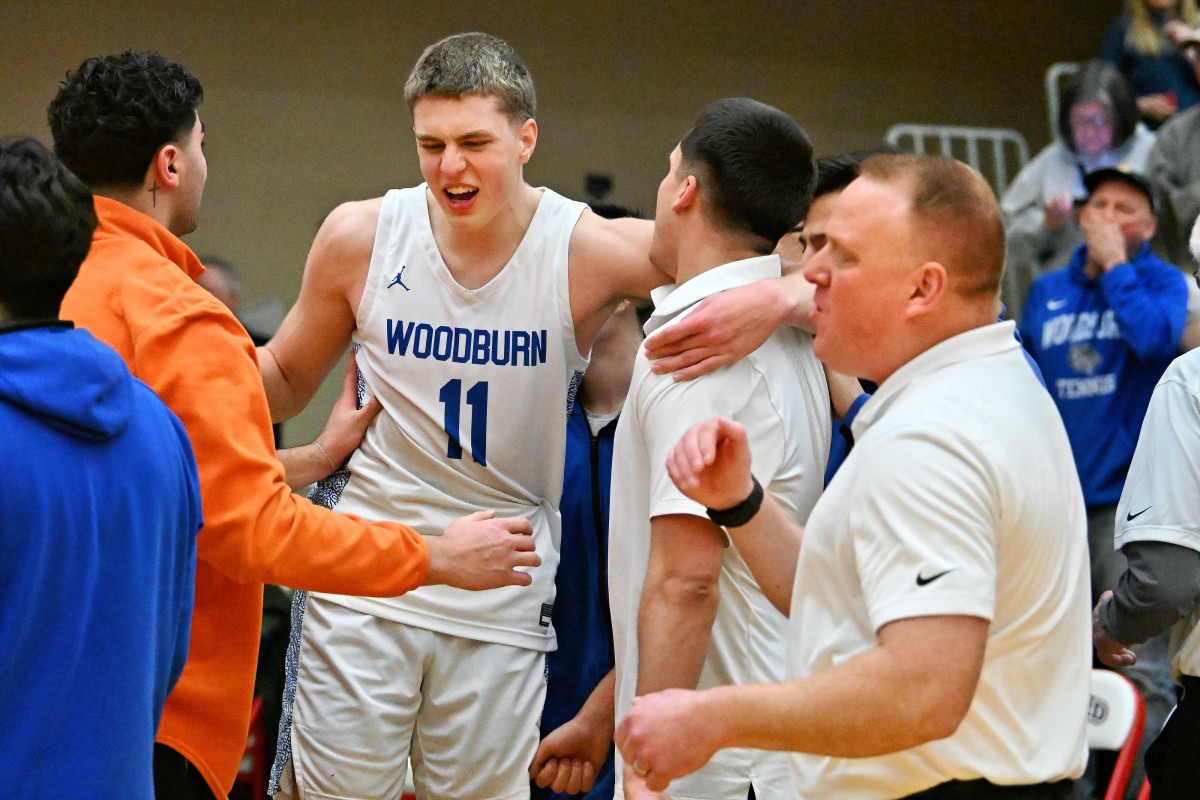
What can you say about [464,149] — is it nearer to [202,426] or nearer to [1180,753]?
[202,426]

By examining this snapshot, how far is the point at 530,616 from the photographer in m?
3.41

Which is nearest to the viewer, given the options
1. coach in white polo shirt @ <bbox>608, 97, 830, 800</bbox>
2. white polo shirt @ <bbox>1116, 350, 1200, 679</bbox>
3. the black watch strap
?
the black watch strap

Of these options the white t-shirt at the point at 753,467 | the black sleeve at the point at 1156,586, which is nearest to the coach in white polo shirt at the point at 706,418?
the white t-shirt at the point at 753,467

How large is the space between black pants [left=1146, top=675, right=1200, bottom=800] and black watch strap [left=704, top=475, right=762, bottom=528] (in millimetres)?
1243

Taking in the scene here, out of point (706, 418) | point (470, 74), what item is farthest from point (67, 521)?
point (470, 74)

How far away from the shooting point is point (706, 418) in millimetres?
2561

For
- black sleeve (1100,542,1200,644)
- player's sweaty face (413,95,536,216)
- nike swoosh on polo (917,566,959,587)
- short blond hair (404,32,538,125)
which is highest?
short blond hair (404,32,538,125)

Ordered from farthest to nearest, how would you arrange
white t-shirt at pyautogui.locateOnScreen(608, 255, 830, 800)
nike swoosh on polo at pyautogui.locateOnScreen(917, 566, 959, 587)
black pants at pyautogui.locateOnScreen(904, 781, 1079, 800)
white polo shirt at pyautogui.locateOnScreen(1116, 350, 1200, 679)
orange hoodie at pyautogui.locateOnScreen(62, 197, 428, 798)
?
white polo shirt at pyautogui.locateOnScreen(1116, 350, 1200, 679), white t-shirt at pyautogui.locateOnScreen(608, 255, 830, 800), orange hoodie at pyautogui.locateOnScreen(62, 197, 428, 798), black pants at pyautogui.locateOnScreen(904, 781, 1079, 800), nike swoosh on polo at pyautogui.locateOnScreen(917, 566, 959, 587)

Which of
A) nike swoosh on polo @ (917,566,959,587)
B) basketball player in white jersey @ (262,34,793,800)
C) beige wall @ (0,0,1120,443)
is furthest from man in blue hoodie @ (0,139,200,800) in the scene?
beige wall @ (0,0,1120,443)

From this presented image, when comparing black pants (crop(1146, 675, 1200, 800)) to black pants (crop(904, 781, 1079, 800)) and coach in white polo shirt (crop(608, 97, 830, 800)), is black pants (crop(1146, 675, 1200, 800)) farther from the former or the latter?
black pants (crop(904, 781, 1079, 800))

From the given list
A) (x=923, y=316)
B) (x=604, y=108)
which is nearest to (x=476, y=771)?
(x=923, y=316)

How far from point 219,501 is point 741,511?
0.87 m

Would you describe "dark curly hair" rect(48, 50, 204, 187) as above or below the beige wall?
below

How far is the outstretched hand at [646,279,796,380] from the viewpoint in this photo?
257 centimetres
